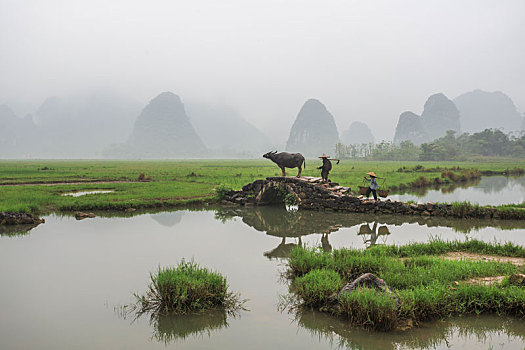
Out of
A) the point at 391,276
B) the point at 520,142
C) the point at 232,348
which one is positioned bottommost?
the point at 232,348

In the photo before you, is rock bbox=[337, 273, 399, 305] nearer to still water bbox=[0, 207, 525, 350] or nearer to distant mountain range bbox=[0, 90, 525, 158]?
still water bbox=[0, 207, 525, 350]

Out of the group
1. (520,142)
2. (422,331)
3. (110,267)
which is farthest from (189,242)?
(520,142)

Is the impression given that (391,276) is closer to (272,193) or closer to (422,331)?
(422,331)

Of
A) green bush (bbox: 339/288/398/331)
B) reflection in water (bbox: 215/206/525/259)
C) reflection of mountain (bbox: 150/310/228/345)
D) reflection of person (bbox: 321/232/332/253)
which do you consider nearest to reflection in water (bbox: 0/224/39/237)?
reflection in water (bbox: 215/206/525/259)

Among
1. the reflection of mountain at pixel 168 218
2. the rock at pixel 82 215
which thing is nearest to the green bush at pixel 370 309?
the reflection of mountain at pixel 168 218

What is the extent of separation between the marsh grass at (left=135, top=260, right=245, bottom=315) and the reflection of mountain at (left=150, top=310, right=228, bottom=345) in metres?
0.10

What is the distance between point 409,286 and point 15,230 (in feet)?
32.7

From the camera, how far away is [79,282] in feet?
18.6

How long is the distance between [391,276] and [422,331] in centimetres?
120

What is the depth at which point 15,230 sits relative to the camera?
31.0 ft

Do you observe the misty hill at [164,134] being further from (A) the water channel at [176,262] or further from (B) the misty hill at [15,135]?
(A) the water channel at [176,262]

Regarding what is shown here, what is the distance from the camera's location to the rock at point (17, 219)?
10062 mm

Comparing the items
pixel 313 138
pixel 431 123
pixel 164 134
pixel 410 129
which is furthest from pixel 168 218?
pixel 313 138

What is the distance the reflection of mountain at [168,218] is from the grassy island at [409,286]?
5.91 metres
